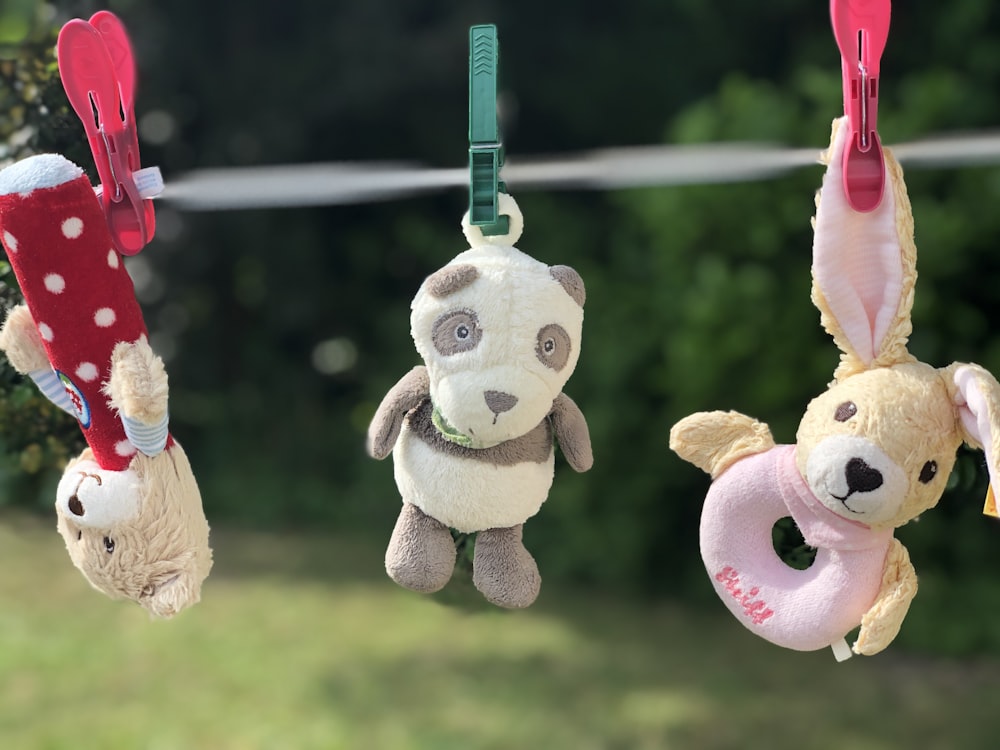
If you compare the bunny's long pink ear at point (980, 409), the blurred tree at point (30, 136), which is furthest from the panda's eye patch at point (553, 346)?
the blurred tree at point (30, 136)

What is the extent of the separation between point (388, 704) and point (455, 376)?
59.6 inches

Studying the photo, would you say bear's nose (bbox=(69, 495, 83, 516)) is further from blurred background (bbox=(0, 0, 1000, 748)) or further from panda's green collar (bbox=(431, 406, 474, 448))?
blurred background (bbox=(0, 0, 1000, 748))


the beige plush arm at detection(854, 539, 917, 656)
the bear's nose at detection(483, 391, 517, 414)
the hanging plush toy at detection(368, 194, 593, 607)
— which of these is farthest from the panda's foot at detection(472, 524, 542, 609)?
the beige plush arm at detection(854, 539, 917, 656)

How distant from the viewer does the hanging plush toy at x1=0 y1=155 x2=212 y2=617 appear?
76 cm

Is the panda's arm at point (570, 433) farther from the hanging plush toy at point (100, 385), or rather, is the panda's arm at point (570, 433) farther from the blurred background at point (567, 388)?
the blurred background at point (567, 388)

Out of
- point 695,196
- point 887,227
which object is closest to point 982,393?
point 887,227

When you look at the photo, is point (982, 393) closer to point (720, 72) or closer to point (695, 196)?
point (695, 196)

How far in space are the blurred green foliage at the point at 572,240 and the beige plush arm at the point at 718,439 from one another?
1159 mm

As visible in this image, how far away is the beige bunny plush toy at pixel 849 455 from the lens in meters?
0.71

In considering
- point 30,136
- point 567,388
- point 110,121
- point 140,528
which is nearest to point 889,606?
point 140,528

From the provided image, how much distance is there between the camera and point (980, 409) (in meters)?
0.67

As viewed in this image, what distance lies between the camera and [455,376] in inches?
29.5

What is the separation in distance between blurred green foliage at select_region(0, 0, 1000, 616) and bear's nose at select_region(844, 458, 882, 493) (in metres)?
1.22

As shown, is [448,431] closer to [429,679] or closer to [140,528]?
[140,528]
